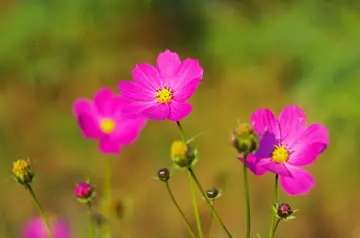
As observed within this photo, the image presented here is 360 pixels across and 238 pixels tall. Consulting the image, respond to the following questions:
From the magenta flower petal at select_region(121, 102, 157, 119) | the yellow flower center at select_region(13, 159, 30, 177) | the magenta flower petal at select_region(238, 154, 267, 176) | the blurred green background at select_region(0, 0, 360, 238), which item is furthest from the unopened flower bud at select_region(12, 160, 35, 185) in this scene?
the blurred green background at select_region(0, 0, 360, 238)

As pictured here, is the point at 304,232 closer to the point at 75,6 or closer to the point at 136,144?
the point at 136,144

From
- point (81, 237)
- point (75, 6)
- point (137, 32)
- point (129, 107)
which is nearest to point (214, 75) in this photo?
point (137, 32)

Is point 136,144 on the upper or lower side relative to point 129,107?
upper

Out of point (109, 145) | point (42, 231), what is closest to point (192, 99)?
point (42, 231)

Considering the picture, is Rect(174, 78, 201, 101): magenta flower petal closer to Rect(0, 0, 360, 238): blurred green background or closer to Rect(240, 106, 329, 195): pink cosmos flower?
Rect(240, 106, 329, 195): pink cosmos flower

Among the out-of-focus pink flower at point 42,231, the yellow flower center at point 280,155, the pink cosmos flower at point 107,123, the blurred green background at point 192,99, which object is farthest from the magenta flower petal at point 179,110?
the blurred green background at point 192,99

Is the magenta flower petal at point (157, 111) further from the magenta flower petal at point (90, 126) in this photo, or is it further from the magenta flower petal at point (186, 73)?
the magenta flower petal at point (90, 126)

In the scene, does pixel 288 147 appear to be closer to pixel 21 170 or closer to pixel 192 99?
pixel 21 170
